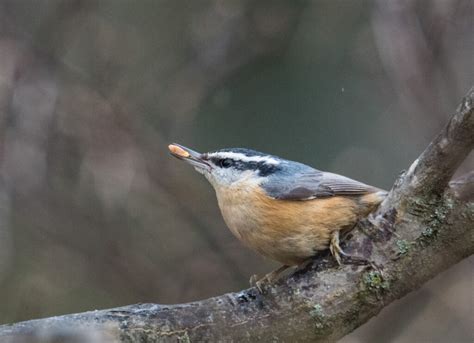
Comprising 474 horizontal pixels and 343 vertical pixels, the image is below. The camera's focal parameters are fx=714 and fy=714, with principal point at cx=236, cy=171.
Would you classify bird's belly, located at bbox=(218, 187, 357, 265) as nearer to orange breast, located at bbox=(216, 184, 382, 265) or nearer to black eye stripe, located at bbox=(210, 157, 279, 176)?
orange breast, located at bbox=(216, 184, 382, 265)

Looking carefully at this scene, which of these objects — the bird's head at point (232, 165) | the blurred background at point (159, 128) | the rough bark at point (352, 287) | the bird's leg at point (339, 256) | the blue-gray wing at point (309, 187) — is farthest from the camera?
the blurred background at point (159, 128)

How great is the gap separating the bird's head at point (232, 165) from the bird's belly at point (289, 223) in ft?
0.69

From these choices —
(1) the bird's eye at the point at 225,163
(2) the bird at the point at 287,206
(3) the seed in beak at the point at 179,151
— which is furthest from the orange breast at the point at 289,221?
(3) the seed in beak at the point at 179,151

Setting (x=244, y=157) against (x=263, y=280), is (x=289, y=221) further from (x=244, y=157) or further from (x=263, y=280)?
(x=244, y=157)

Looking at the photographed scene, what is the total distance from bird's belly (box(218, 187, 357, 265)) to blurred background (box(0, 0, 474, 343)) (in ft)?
4.24

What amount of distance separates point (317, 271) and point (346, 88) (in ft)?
11.4

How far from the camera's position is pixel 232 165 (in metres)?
3.41

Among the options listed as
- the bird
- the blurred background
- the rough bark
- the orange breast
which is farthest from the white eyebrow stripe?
the blurred background

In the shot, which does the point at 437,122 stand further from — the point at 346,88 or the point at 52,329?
the point at 52,329

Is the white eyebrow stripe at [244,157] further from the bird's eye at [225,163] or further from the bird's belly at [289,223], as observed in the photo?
the bird's belly at [289,223]

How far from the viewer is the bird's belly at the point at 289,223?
286 centimetres

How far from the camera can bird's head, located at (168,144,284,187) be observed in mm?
3328

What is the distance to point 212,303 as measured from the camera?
8.34ft

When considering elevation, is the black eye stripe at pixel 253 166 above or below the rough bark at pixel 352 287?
above
